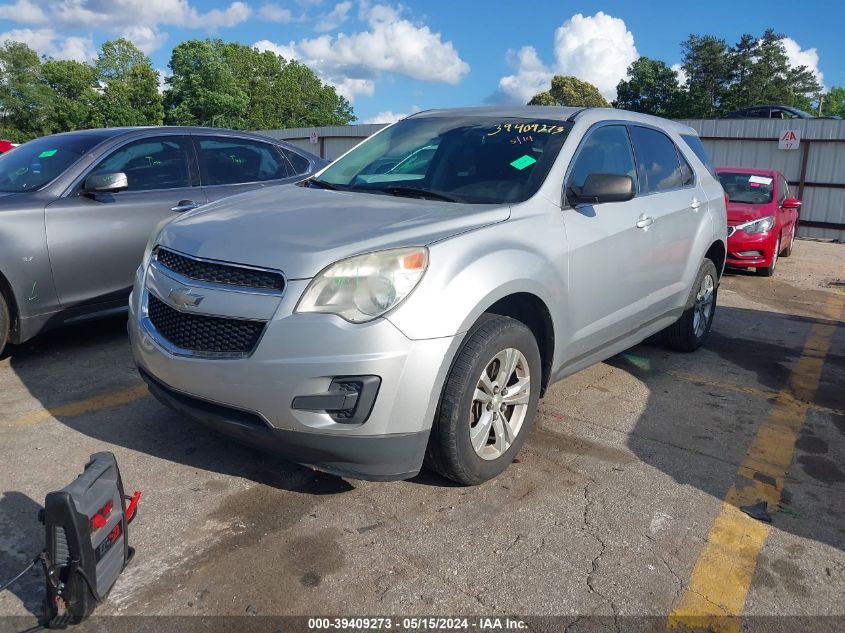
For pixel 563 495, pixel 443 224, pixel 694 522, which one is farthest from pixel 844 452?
pixel 443 224

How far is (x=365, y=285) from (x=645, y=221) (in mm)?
2226

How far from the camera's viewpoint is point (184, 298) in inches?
115

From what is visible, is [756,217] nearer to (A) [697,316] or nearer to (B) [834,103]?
(A) [697,316]

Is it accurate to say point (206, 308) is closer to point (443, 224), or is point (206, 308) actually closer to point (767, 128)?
point (443, 224)

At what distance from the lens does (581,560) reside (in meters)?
2.70

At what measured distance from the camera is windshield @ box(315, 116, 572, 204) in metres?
3.64

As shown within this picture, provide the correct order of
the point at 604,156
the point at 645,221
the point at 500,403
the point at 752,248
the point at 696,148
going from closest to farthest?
the point at 500,403 < the point at 604,156 < the point at 645,221 < the point at 696,148 < the point at 752,248

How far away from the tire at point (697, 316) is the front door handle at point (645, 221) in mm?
1094

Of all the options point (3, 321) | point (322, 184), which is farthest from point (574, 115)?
point (3, 321)

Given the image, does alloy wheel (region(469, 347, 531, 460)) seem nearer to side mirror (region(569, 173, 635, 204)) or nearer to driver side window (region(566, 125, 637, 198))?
side mirror (region(569, 173, 635, 204))

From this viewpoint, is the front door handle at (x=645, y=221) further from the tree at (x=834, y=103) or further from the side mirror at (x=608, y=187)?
the tree at (x=834, y=103)

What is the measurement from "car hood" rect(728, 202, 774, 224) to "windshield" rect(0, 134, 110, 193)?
819 cm

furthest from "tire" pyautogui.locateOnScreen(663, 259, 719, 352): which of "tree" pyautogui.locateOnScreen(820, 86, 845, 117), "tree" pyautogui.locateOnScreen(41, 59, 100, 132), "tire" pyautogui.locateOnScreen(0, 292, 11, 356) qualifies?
"tree" pyautogui.locateOnScreen(820, 86, 845, 117)

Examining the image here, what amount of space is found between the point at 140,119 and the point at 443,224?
62915mm
